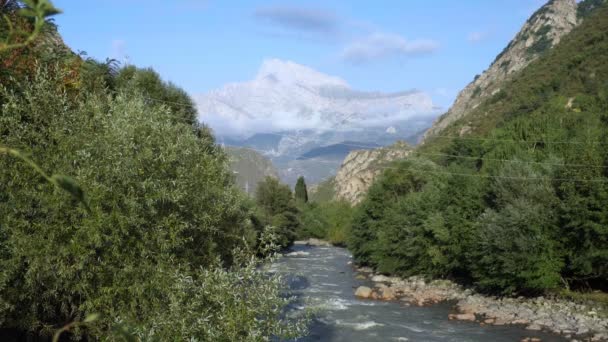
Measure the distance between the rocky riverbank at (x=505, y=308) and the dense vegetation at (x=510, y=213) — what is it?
1539 millimetres

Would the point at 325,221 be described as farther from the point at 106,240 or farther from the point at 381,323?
the point at 106,240

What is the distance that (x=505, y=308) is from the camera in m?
37.8

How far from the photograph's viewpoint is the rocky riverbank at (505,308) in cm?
3114

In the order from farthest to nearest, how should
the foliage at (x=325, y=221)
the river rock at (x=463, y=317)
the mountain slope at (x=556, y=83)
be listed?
the foliage at (x=325, y=221) → the mountain slope at (x=556, y=83) → the river rock at (x=463, y=317)

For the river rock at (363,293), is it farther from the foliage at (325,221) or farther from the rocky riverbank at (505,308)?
the foliage at (325,221)

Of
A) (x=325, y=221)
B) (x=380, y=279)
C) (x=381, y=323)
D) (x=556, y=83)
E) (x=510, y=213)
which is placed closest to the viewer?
(x=381, y=323)

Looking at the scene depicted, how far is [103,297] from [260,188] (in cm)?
8257

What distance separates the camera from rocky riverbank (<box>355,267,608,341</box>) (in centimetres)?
3114

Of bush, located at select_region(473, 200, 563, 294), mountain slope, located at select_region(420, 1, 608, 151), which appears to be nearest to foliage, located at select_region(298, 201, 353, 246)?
mountain slope, located at select_region(420, 1, 608, 151)

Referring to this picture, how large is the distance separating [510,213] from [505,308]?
7249 millimetres

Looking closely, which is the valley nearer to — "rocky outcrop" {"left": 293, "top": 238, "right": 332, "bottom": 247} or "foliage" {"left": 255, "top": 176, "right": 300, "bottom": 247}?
"foliage" {"left": 255, "top": 176, "right": 300, "bottom": 247}

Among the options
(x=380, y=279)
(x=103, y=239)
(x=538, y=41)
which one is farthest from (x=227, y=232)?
(x=538, y=41)

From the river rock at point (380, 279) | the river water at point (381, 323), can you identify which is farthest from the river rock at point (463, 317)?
the river rock at point (380, 279)

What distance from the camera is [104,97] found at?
→ 20.7 m
